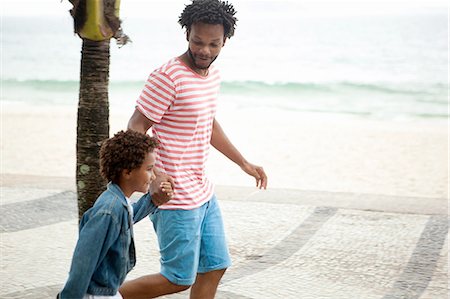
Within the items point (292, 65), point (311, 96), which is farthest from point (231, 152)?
point (292, 65)

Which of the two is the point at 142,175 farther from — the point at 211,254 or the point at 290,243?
the point at 290,243

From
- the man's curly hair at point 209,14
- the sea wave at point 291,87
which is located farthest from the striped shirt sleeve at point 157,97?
the sea wave at point 291,87

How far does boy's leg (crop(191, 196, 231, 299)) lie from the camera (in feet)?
13.6

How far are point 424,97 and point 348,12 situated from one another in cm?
5681

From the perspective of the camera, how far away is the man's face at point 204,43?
13.0 feet

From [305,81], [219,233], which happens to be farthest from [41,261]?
[305,81]

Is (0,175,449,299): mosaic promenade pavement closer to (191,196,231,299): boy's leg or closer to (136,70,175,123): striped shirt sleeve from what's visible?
(191,196,231,299): boy's leg

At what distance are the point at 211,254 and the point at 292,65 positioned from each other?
4334cm

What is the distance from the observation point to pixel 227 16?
13.3ft

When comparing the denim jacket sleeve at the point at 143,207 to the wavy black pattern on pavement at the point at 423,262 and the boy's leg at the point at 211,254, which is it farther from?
the wavy black pattern on pavement at the point at 423,262

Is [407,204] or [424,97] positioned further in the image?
[424,97]

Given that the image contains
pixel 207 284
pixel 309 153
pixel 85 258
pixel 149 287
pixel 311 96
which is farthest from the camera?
pixel 311 96

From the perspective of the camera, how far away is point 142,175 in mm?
3299

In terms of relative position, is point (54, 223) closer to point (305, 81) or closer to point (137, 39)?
point (305, 81)
